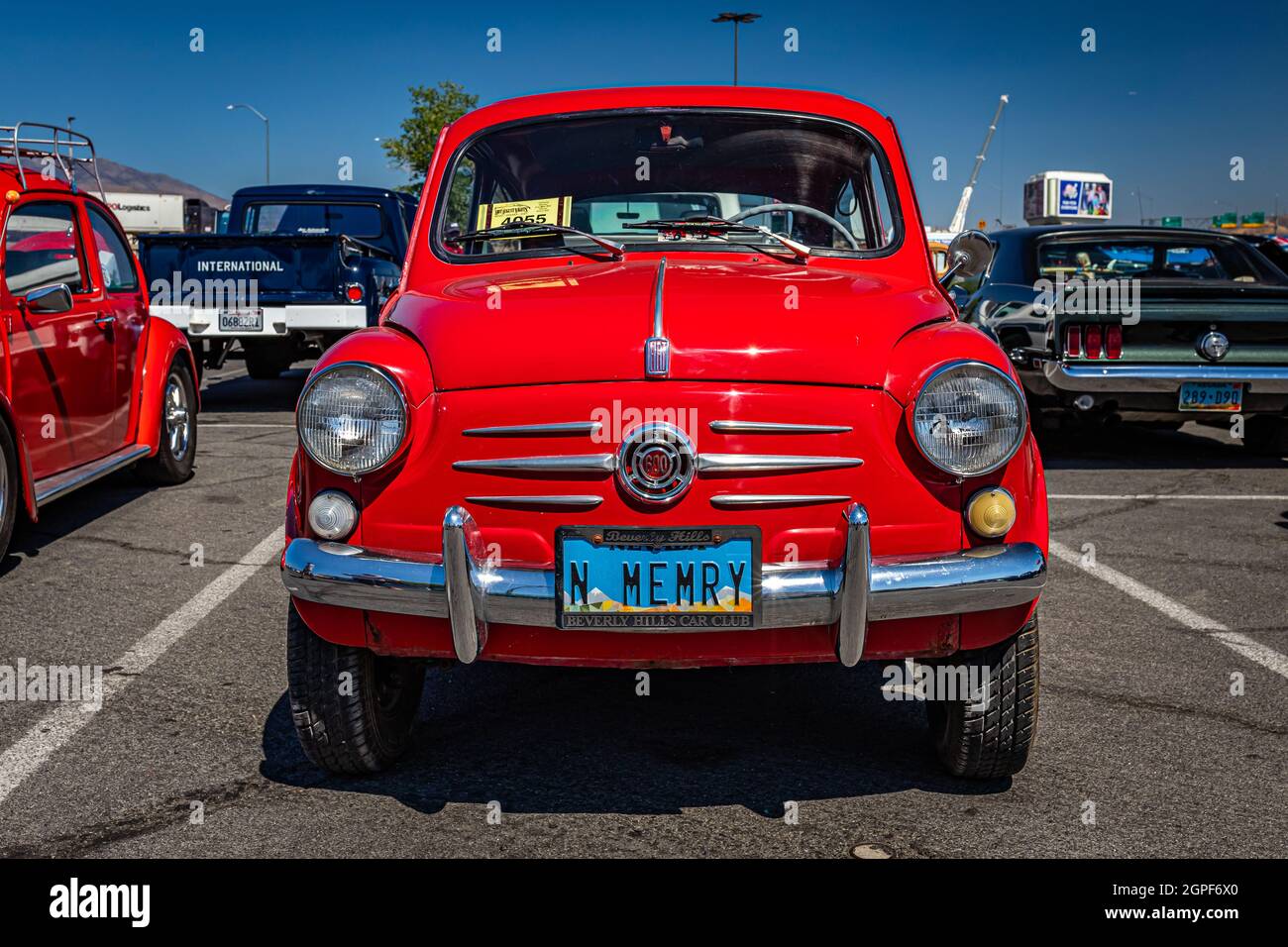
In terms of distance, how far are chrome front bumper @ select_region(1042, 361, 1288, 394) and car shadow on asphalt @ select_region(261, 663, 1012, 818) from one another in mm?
4373

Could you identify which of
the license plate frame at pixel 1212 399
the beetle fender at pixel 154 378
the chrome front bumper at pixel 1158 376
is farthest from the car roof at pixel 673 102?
the license plate frame at pixel 1212 399

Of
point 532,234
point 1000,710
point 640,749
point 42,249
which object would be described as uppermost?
point 42,249

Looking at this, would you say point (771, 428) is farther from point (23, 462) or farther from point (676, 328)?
point (23, 462)

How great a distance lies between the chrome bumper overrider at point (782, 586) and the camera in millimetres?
2896

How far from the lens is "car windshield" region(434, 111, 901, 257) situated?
4316mm

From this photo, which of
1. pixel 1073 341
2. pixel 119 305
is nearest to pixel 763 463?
pixel 119 305

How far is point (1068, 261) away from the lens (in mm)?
11633

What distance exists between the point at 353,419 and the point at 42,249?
161 inches

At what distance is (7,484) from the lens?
220 inches

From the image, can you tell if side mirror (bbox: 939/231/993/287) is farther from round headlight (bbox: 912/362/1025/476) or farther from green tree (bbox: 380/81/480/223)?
green tree (bbox: 380/81/480/223)

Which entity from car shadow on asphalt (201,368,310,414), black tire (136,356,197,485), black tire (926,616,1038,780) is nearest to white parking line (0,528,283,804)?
black tire (136,356,197,485)

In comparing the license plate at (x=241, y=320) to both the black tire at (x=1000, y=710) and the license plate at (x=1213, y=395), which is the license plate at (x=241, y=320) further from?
the black tire at (x=1000, y=710)

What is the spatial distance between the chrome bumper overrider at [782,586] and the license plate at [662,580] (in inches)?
1.6

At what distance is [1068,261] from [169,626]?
899 centimetres
